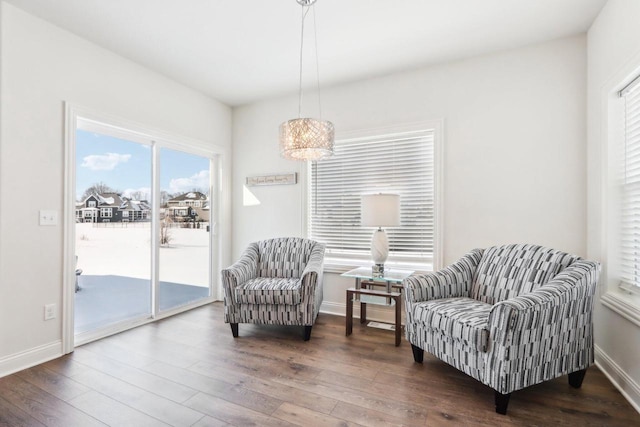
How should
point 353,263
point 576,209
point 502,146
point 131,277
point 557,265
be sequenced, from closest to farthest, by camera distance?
1. point 557,265
2. point 576,209
3. point 502,146
4. point 131,277
5. point 353,263

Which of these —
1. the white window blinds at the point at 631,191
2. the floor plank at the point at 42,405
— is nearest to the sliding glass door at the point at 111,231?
the floor plank at the point at 42,405

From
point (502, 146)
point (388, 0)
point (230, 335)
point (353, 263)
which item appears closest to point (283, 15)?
point (388, 0)

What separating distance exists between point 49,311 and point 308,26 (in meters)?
3.07

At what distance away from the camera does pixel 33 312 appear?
2.45m

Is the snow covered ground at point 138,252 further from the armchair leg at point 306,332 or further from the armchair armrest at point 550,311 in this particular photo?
the armchair armrest at point 550,311

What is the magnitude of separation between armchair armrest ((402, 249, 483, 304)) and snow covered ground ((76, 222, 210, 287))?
262 centimetres

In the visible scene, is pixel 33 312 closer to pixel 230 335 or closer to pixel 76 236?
pixel 76 236

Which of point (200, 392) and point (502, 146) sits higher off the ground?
point (502, 146)

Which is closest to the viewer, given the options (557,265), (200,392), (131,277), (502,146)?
(200,392)

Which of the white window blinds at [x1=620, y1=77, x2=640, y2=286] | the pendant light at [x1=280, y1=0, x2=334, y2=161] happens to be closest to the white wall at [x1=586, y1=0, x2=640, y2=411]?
the white window blinds at [x1=620, y1=77, x2=640, y2=286]

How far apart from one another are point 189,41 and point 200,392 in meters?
2.78

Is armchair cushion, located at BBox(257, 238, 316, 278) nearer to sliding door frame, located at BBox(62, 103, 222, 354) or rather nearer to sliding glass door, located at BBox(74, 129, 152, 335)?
sliding door frame, located at BBox(62, 103, 222, 354)

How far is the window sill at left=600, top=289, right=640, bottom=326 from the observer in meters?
1.95

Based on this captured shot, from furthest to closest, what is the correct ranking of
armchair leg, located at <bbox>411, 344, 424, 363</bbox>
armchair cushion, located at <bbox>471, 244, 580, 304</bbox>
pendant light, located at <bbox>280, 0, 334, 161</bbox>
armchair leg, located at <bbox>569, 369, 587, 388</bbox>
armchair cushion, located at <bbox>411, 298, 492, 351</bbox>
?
armchair leg, located at <bbox>411, 344, 424, 363</bbox> → pendant light, located at <bbox>280, 0, 334, 161</bbox> → armchair cushion, located at <bbox>471, 244, 580, 304</bbox> → armchair leg, located at <bbox>569, 369, 587, 388</bbox> → armchair cushion, located at <bbox>411, 298, 492, 351</bbox>
